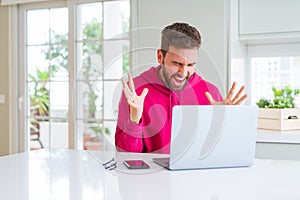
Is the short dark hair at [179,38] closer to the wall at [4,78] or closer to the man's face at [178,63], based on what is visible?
the man's face at [178,63]

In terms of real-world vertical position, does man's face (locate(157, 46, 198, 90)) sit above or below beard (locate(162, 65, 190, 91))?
above

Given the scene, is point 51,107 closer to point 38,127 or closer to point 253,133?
point 38,127

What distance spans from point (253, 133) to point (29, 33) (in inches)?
121

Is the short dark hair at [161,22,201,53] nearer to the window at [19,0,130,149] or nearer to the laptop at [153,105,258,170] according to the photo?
the laptop at [153,105,258,170]

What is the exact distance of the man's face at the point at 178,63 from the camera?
1226 millimetres

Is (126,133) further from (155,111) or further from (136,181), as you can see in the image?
(136,181)

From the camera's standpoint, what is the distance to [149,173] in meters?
1.20

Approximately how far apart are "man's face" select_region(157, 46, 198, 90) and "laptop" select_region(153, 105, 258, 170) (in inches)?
5.2

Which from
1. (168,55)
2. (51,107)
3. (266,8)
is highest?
(266,8)

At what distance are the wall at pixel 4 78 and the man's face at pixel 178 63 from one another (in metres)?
2.81

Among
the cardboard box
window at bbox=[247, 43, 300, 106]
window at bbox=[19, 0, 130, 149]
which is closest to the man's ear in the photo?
the cardboard box

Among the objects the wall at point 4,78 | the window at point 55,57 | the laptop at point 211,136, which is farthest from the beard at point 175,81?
the wall at point 4,78

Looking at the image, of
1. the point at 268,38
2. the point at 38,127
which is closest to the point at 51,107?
the point at 38,127

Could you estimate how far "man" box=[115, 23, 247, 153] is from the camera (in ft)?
4.06
